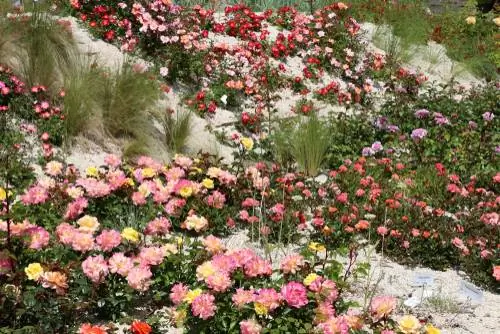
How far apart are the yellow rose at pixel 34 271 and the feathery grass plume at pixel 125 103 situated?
123 inches

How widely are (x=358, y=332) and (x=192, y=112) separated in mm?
4424

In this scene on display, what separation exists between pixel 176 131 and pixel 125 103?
600 millimetres

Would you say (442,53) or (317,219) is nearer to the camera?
(317,219)

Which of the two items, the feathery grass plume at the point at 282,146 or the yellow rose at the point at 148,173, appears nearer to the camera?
the yellow rose at the point at 148,173

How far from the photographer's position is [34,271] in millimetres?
2850

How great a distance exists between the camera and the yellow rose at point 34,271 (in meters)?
2.83

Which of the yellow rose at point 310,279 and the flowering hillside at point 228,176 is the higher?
the yellow rose at point 310,279

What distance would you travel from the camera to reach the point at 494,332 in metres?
3.54

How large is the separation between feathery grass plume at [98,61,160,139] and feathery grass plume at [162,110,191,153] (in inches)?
8.4

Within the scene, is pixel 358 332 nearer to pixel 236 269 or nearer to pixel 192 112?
pixel 236 269

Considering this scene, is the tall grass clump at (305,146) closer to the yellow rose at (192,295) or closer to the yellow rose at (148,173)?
the yellow rose at (148,173)

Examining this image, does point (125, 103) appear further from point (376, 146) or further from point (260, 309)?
point (260, 309)

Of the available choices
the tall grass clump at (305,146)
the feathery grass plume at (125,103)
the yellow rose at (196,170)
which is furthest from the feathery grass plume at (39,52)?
the tall grass clump at (305,146)

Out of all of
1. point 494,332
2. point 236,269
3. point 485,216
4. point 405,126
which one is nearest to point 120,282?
point 236,269
